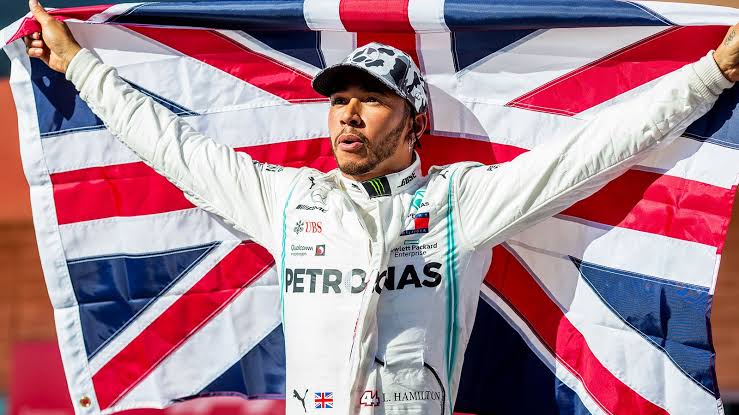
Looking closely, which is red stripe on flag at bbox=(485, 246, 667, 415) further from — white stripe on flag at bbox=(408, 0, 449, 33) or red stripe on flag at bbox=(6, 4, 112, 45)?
red stripe on flag at bbox=(6, 4, 112, 45)

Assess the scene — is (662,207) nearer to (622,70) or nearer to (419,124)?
(622,70)

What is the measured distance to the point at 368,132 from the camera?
3.43 meters

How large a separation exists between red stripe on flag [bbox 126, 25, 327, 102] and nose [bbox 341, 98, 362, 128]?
449 millimetres

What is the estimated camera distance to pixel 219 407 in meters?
4.96

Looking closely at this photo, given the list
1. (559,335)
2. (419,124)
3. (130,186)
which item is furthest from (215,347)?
(559,335)

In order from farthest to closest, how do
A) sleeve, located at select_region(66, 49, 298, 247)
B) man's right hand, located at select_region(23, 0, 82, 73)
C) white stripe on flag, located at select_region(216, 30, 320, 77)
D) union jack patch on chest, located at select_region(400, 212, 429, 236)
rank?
1. white stripe on flag, located at select_region(216, 30, 320, 77)
2. man's right hand, located at select_region(23, 0, 82, 73)
3. sleeve, located at select_region(66, 49, 298, 247)
4. union jack patch on chest, located at select_region(400, 212, 429, 236)

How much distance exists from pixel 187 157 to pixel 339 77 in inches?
21.8

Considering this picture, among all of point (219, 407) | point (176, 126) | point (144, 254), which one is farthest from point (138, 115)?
A: point (219, 407)

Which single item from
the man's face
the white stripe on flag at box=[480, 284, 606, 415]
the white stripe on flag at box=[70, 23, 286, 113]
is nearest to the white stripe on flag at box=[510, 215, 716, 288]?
the white stripe on flag at box=[480, 284, 606, 415]

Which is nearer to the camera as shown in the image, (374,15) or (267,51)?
(374,15)


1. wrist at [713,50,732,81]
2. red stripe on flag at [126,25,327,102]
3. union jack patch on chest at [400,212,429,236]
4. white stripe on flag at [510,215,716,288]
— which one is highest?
red stripe on flag at [126,25,327,102]

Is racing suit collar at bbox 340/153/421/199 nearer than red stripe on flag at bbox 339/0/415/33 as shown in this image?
Yes

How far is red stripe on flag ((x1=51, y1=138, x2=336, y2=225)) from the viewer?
3934 millimetres

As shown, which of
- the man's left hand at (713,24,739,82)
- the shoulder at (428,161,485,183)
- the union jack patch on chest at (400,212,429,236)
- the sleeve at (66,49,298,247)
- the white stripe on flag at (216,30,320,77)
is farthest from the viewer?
the white stripe on flag at (216,30,320,77)
